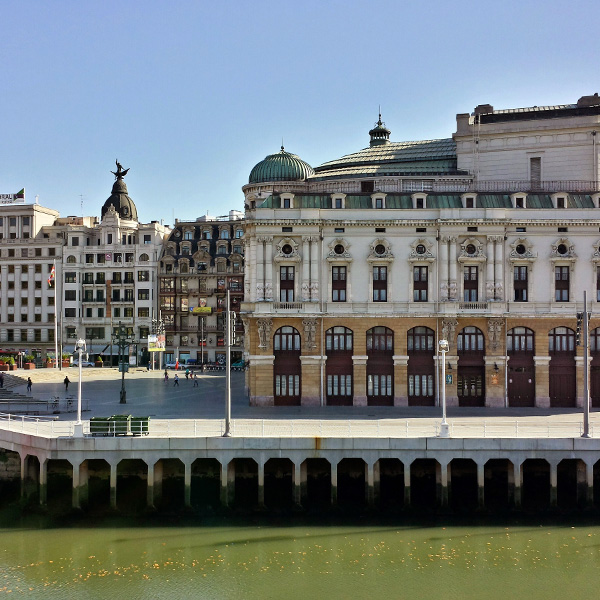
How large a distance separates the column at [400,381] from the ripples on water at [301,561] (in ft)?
76.5

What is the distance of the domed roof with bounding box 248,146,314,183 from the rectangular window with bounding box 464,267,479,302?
105ft

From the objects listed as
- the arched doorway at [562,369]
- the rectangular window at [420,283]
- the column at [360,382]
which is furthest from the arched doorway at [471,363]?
the column at [360,382]

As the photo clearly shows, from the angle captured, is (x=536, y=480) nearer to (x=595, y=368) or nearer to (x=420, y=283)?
(x=595, y=368)

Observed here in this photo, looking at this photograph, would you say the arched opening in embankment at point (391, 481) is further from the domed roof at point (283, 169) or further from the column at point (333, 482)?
the domed roof at point (283, 169)

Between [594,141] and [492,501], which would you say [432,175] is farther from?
[492,501]

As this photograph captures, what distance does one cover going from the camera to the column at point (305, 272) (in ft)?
214

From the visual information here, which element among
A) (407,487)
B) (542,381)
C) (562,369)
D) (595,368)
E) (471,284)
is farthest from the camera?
(471,284)

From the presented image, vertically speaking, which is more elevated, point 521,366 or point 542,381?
point 521,366

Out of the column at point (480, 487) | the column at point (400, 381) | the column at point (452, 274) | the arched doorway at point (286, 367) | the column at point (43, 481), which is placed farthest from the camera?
Result: the arched doorway at point (286, 367)

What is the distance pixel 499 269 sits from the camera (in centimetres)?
6481

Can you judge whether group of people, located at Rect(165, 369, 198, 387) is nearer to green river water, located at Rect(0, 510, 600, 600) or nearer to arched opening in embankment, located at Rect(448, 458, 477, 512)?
arched opening in embankment, located at Rect(448, 458, 477, 512)

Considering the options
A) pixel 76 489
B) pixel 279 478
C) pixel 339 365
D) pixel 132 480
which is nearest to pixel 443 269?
pixel 339 365

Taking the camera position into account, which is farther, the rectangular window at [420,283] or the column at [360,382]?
the rectangular window at [420,283]

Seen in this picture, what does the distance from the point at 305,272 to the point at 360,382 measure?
1046 centimetres
